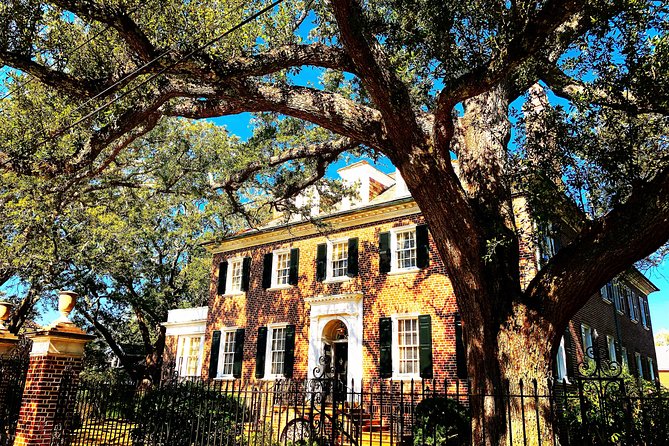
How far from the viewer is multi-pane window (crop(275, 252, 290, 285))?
20092 millimetres

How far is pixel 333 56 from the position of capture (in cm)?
750

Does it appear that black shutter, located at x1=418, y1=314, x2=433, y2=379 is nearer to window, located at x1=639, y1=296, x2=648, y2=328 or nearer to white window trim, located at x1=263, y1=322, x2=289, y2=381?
white window trim, located at x1=263, y1=322, x2=289, y2=381

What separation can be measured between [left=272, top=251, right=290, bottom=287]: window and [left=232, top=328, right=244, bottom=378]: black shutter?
2.48m

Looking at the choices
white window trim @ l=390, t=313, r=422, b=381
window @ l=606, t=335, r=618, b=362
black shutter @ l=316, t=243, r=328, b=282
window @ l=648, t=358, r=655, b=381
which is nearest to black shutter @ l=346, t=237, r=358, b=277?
black shutter @ l=316, t=243, r=328, b=282

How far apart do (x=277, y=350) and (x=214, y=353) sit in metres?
3.36

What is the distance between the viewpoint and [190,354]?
75.9 feet

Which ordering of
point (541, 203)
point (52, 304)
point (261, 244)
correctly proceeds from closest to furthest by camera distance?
1. point (541, 203)
2. point (261, 244)
3. point (52, 304)

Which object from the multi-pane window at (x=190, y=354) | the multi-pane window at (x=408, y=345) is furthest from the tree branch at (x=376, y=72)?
the multi-pane window at (x=190, y=354)

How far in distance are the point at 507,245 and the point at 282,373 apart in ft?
44.7

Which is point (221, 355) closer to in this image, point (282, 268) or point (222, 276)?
point (222, 276)

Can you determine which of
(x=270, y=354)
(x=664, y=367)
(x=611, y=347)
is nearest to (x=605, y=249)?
(x=270, y=354)

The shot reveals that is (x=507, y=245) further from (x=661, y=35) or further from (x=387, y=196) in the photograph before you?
(x=387, y=196)

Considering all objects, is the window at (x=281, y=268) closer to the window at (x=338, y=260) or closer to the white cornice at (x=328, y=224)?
the white cornice at (x=328, y=224)

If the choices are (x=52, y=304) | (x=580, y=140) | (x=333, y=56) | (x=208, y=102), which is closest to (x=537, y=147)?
(x=580, y=140)
